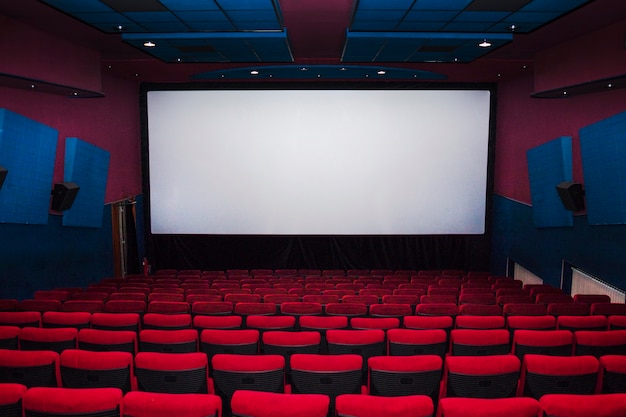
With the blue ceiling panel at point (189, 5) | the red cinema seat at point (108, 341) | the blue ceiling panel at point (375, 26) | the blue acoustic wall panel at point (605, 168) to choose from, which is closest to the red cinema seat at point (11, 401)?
the red cinema seat at point (108, 341)

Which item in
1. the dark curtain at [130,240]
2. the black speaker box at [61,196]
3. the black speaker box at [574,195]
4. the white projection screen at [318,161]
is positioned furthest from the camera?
the white projection screen at [318,161]

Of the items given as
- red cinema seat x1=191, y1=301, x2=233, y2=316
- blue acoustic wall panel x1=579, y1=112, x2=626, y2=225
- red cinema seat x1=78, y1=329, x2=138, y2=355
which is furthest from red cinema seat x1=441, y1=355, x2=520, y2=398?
blue acoustic wall panel x1=579, y1=112, x2=626, y2=225

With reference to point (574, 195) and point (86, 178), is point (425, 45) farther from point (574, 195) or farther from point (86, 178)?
point (86, 178)

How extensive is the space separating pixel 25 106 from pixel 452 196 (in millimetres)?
10596

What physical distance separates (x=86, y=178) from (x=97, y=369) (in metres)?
7.88

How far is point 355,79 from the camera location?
13.0 meters

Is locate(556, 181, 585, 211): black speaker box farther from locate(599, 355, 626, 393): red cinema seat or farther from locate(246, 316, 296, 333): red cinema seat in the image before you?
locate(246, 316, 296, 333): red cinema seat

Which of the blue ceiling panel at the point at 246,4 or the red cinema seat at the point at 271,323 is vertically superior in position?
the blue ceiling panel at the point at 246,4

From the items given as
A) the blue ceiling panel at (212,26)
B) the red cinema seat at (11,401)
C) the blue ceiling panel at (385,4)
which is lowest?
the red cinema seat at (11,401)

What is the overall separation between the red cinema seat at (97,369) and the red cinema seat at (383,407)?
76.9 inches

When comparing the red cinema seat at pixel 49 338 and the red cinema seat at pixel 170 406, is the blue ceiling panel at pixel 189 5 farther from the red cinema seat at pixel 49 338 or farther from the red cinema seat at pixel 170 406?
the red cinema seat at pixel 170 406

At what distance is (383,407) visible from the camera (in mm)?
2611

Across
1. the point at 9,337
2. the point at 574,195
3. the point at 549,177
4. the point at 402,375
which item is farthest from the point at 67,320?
the point at 549,177

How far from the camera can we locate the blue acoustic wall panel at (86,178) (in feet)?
32.9
